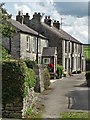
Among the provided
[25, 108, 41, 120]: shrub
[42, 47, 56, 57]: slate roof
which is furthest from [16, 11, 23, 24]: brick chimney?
[25, 108, 41, 120]: shrub

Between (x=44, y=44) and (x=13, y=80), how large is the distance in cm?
3888

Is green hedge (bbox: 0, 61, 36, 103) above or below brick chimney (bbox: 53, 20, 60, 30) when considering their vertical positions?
below

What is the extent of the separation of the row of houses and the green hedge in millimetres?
24809

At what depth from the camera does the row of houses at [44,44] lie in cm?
3997

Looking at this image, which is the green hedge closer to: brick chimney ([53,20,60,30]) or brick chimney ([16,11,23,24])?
brick chimney ([16,11,23,24])

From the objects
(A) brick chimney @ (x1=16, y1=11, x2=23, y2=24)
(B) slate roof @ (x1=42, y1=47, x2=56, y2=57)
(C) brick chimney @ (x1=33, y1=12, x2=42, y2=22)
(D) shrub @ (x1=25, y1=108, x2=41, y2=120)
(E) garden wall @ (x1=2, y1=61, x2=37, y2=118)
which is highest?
(C) brick chimney @ (x1=33, y1=12, x2=42, y2=22)

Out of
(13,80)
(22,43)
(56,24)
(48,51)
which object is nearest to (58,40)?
(48,51)

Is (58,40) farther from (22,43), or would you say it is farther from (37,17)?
(22,43)

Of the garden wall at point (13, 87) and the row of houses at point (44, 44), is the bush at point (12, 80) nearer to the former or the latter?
the garden wall at point (13, 87)

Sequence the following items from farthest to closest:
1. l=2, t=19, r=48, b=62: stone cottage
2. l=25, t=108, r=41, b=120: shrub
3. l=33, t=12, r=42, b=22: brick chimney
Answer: l=33, t=12, r=42, b=22: brick chimney
l=2, t=19, r=48, b=62: stone cottage
l=25, t=108, r=41, b=120: shrub

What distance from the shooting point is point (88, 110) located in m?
17.0

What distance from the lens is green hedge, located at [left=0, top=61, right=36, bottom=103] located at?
534 inches

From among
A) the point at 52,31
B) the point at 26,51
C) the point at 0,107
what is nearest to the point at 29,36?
the point at 26,51

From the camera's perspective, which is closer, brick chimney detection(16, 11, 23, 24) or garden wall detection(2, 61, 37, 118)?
garden wall detection(2, 61, 37, 118)
